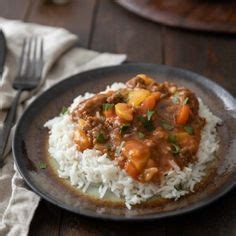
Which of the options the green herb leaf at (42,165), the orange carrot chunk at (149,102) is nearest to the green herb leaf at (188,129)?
the orange carrot chunk at (149,102)

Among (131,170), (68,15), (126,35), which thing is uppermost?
(131,170)

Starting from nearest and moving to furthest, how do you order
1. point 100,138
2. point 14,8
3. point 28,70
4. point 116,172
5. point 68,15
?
point 116,172
point 100,138
point 28,70
point 68,15
point 14,8

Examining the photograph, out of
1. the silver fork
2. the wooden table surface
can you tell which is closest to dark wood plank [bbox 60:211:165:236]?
the wooden table surface

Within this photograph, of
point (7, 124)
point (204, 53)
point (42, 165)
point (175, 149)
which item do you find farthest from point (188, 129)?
point (204, 53)

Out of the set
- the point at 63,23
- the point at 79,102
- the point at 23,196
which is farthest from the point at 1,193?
the point at 63,23

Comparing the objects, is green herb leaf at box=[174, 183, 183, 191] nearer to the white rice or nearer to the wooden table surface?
the white rice

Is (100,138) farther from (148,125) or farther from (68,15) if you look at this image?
(68,15)

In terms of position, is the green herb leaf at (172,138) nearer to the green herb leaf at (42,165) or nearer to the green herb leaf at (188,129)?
the green herb leaf at (188,129)
